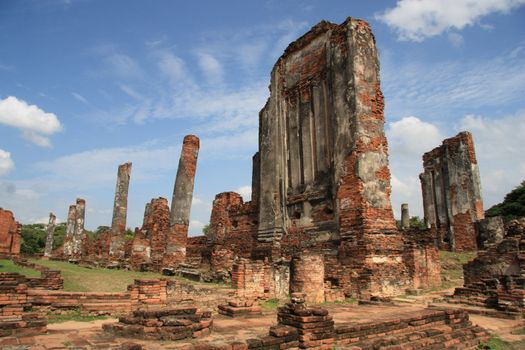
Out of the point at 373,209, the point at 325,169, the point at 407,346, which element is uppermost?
the point at 325,169

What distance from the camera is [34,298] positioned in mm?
6750

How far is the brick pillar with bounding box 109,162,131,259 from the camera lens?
2333 centimetres

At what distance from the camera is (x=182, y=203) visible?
60.1ft

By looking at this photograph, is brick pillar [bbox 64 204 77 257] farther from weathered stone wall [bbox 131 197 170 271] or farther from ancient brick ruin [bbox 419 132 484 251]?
ancient brick ruin [bbox 419 132 484 251]

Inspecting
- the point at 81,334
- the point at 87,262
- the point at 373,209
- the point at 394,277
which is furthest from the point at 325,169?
the point at 87,262

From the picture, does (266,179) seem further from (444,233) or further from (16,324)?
(444,233)

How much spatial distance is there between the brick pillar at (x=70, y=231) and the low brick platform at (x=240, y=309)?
86.1ft

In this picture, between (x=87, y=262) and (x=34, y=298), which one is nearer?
(x=34, y=298)

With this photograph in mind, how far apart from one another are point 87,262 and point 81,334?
18367mm

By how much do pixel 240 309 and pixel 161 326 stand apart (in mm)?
2167

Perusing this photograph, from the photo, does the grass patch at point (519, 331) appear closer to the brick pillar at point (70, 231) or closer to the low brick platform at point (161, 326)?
the low brick platform at point (161, 326)

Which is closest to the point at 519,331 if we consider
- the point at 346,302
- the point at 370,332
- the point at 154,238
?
the point at 370,332

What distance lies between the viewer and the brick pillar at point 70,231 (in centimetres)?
2992

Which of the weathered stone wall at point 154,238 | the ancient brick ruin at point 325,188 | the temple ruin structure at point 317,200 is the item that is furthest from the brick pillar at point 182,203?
the weathered stone wall at point 154,238
